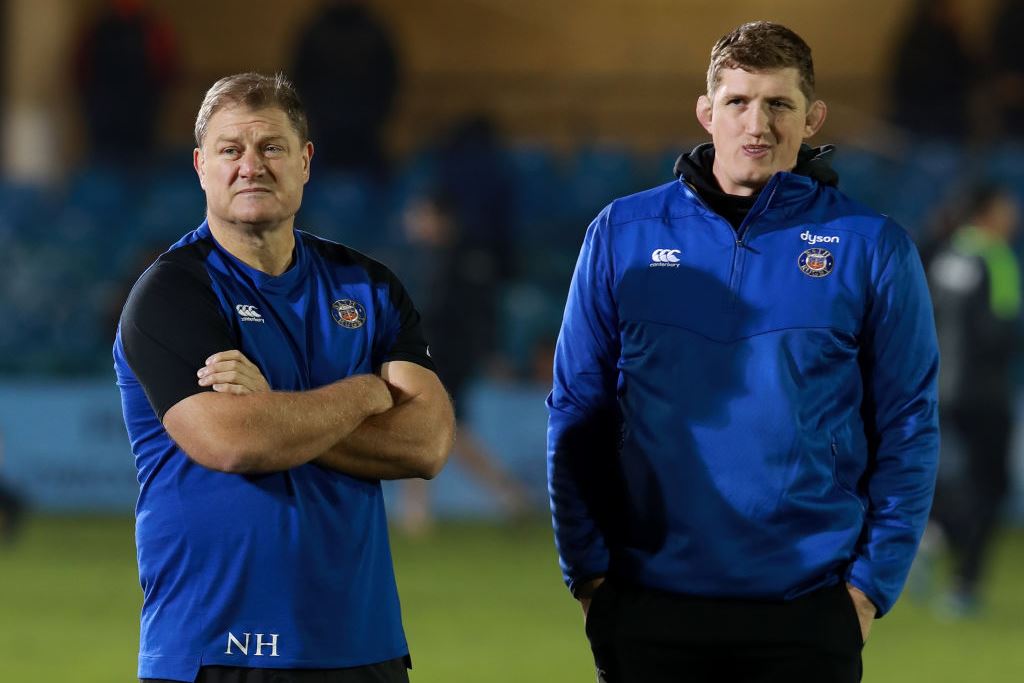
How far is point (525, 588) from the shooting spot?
9.73m

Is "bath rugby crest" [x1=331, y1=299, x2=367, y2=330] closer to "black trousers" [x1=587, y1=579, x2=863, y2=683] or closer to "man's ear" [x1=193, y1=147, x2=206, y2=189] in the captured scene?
"man's ear" [x1=193, y1=147, x2=206, y2=189]

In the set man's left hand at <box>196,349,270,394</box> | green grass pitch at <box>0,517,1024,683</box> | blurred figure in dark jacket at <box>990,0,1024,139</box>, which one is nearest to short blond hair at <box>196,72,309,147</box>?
man's left hand at <box>196,349,270,394</box>

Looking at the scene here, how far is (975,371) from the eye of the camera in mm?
9938

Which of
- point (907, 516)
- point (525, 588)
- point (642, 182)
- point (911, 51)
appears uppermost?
point (911, 51)

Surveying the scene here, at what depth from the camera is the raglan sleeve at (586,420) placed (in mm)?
3750

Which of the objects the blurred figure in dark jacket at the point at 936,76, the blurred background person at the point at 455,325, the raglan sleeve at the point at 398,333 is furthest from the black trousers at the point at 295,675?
the blurred figure in dark jacket at the point at 936,76

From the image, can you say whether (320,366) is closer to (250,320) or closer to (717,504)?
(250,320)

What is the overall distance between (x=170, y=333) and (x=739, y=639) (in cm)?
142

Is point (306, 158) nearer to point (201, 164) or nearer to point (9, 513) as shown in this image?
point (201, 164)

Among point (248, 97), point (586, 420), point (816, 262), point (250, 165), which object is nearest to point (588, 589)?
point (586, 420)

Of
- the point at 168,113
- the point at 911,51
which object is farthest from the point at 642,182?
the point at 168,113

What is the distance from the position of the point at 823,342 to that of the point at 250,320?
4.19ft

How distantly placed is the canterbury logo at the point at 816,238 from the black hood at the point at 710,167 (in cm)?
16

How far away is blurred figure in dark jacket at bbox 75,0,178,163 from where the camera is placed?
A: 15297 millimetres
